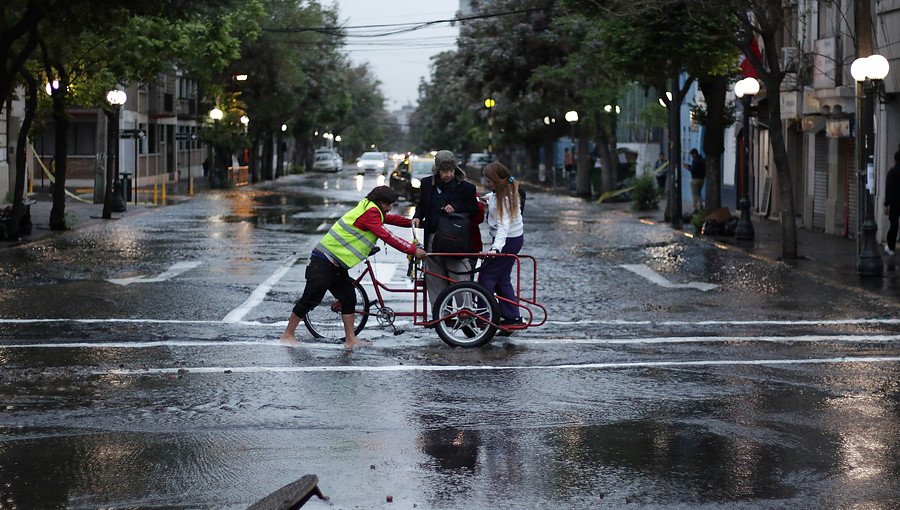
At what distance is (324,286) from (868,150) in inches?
436

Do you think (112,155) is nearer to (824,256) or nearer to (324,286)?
(824,256)

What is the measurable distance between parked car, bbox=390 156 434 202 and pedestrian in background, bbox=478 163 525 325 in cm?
3092

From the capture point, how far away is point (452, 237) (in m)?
13.0

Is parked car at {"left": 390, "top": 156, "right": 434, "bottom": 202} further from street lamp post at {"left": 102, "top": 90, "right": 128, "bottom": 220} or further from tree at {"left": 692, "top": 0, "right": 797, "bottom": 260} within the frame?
tree at {"left": 692, "top": 0, "right": 797, "bottom": 260}

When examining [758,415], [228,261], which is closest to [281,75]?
[228,261]

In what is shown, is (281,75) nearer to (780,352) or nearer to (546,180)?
(546,180)

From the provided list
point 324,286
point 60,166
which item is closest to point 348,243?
point 324,286

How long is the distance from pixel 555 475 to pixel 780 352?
5.41 metres

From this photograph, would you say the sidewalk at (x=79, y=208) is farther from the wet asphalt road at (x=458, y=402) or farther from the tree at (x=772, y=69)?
the tree at (x=772, y=69)

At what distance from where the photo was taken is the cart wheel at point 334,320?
13.1 meters

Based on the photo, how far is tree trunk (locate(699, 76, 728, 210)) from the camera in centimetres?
3225

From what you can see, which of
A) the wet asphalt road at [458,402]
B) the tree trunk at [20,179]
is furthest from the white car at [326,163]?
the wet asphalt road at [458,402]

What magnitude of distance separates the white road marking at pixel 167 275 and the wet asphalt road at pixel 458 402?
0.93 ft

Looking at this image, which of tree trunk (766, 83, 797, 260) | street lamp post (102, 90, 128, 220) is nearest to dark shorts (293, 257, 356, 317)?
tree trunk (766, 83, 797, 260)
